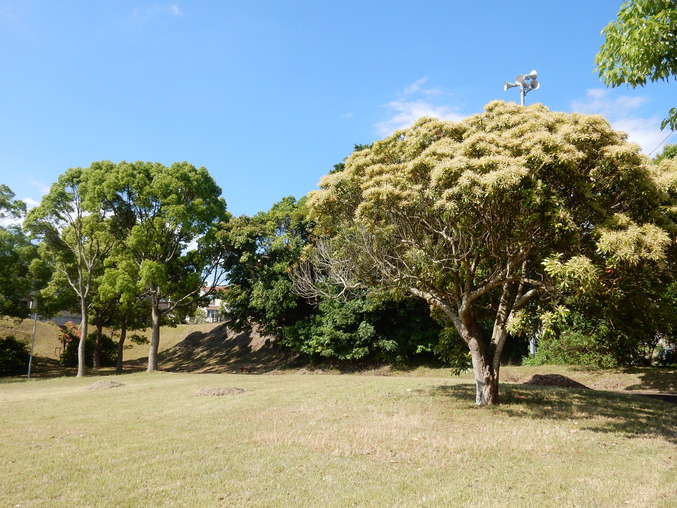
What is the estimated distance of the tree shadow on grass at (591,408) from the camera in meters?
9.56

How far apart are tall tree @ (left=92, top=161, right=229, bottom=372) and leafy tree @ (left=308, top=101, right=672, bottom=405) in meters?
16.2

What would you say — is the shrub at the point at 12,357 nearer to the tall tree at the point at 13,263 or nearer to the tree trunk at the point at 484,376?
the tall tree at the point at 13,263

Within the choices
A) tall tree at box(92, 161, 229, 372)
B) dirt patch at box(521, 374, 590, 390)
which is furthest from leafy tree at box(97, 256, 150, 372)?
dirt patch at box(521, 374, 590, 390)

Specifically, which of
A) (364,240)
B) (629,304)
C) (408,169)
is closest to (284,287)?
(364,240)

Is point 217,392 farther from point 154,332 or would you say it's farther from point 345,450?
point 154,332

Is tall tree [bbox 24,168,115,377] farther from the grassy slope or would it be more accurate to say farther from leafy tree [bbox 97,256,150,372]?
the grassy slope

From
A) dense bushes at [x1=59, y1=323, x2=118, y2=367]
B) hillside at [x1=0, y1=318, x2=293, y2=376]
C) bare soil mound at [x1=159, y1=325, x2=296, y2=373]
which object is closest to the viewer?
A: bare soil mound at [x1=159, y1=325, x2=296, y2=373]

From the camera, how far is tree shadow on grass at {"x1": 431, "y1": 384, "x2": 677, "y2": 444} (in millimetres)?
9562

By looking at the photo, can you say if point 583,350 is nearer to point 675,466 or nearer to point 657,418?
point 657,418

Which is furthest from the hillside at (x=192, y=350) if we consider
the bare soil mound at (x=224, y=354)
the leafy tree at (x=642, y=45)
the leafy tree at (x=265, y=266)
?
the leafy tree at (x=642, y=45)

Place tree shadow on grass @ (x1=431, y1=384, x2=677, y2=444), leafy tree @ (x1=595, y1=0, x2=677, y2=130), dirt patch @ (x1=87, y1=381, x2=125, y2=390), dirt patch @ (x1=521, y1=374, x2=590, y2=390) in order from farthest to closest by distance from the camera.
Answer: dirt patch @ (x1=87, y1=381, x2=125, y2=390), dirt patch @ (x1=521, y1=374, x2=590, y2=390), tree shadow on grass @ (x1=431, y1=384, x2=677, y2=444), leafy tree @ (x1=595, y1=0, x2=677, y2=130)

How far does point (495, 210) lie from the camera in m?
9.97

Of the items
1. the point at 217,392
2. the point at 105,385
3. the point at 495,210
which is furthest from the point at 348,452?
the point at 105,385

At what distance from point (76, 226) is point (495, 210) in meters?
25.3
